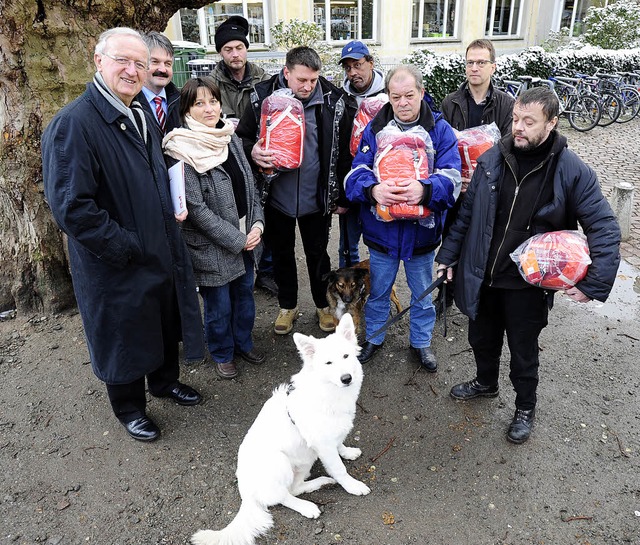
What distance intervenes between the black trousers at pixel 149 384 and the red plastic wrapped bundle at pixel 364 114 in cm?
207

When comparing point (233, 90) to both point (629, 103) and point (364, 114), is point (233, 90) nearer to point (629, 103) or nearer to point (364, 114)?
point (364, 114)

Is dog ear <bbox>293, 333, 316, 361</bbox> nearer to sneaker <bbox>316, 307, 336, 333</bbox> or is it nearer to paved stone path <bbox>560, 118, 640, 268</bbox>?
sneaker <bbox>316, 307, 336, 333</bbox>

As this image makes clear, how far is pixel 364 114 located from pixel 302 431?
8.89ft

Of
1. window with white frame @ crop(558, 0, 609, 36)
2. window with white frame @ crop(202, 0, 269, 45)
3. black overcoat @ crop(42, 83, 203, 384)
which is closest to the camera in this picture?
black overcoat @ crop(42, 83, 203, 384)

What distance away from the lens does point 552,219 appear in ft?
9.60

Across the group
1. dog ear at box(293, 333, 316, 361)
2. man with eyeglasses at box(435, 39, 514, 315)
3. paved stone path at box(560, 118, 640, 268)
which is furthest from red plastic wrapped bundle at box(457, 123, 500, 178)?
paved stone path at box(560, 118, 640, 268)

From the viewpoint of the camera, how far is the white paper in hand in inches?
124

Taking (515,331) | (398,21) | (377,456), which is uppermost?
(398,21)

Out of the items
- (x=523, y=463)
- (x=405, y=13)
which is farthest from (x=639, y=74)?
(x=523, y=463)

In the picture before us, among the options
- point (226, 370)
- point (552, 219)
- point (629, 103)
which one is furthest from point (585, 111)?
point (226, 370)

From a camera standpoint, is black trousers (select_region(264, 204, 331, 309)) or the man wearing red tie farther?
black trousers (select_region(264, 204, 331, 309))

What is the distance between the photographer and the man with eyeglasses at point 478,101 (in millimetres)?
4113

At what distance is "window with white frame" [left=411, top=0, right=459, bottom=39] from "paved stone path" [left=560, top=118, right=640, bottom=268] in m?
8.79

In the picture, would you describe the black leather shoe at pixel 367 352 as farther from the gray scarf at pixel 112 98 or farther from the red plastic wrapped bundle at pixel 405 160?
the gray scarf at pixel 112 98
